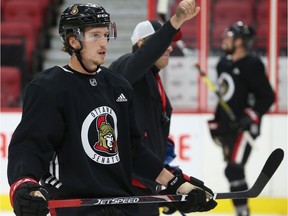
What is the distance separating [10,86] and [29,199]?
475 centimetres

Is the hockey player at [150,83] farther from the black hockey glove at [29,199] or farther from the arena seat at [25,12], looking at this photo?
the arena seat at [25,12]

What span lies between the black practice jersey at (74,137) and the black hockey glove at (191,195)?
185 millimetres

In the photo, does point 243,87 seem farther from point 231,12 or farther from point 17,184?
point 17,184

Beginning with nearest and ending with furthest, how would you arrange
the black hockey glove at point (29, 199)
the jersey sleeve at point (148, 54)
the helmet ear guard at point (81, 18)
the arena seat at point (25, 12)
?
the black hockey glove at point (29, 199) → the helmet ear guard at point (81, 18) → the jersey sleeve at point (148, 54) → the arena seat at point (25, 12)

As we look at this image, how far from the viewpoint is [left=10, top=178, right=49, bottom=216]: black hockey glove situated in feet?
7.91

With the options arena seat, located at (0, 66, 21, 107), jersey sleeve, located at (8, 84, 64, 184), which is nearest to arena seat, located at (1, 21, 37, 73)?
arena seat, located at (0, 66, 21, 107)

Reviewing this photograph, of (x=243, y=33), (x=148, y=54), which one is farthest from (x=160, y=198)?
(x=243, y=33)

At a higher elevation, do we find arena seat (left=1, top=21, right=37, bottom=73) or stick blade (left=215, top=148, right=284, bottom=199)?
stick blade (left=215, top=148, right=284, bottom=199)

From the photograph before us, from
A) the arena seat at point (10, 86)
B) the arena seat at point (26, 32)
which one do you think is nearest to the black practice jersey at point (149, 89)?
the arena seat at point (10, 86)

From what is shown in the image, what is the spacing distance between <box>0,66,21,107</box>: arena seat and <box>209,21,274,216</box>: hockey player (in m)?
1.51

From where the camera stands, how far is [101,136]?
2.66 meters

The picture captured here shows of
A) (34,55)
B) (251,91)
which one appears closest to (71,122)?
(251,91)

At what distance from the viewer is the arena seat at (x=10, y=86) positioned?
6.87 m

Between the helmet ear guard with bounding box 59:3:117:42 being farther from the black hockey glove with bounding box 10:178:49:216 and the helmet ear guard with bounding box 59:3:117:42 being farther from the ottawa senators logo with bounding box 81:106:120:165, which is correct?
the black hockey glove with bounding box 10:178:49:216
